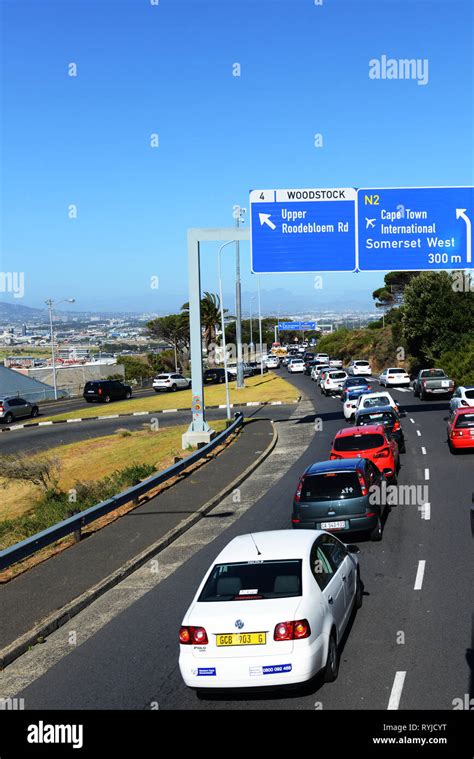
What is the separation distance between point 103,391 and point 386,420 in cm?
3586

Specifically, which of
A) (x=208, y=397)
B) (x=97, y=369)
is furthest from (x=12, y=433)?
(x=97, y=369)

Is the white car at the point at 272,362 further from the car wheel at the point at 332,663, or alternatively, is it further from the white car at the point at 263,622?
Answer: the car wheel at the point at 332,663

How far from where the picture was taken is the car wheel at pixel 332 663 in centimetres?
836

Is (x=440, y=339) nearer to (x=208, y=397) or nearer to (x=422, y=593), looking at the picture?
(x=208, y=397)

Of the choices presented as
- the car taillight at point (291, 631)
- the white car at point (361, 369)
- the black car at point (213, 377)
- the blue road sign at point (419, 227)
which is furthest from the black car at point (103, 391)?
the car taillight at point (291, 631)

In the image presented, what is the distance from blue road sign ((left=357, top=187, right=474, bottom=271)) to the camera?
94.5 ft

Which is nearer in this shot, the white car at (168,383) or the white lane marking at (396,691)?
the white lane marking at (396,691)

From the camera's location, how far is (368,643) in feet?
31.4

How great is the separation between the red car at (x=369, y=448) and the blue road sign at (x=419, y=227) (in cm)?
1041

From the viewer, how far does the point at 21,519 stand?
2297 centimetres

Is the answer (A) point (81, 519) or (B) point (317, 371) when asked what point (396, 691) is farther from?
(B) point (317, 371)

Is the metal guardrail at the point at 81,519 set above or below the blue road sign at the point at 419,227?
below

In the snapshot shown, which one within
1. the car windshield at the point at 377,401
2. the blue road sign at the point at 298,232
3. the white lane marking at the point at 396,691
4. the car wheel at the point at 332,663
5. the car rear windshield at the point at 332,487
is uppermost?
the blue road sign at the point at 298,232
